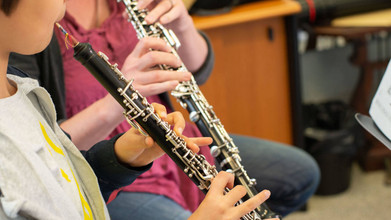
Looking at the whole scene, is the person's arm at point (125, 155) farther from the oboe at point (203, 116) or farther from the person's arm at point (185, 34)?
the person's arm at point (185, 34)

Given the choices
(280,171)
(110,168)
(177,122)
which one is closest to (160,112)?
(177,122)

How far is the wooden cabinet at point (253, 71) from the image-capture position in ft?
5.90

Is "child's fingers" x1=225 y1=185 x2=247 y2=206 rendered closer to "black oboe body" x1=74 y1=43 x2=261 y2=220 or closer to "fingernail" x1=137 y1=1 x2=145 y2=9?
"black oboe body" x1=74 y1=43 x2=261 y2=220

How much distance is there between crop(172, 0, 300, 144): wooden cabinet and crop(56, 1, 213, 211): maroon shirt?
673 mm

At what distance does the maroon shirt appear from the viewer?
1.05m

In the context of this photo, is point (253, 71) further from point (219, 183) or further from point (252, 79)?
point (219, 183)

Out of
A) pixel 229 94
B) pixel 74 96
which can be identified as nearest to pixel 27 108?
pixel 74 96

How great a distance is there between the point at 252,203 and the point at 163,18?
49 cm

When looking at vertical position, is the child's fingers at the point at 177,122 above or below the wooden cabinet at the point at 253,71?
above

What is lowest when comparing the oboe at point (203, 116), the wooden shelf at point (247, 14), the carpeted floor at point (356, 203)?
the carpeted floor at point (356, 203)

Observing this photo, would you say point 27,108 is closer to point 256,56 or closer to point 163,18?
point 163,18

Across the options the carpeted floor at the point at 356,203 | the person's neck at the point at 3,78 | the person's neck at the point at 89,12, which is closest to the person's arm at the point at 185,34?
the person's neck at the point at 89,12

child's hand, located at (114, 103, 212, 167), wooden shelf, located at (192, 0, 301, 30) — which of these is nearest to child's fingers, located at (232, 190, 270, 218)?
child's hand, located at (114, 103, 212, 167)

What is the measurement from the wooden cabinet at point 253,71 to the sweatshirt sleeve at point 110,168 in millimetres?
970
